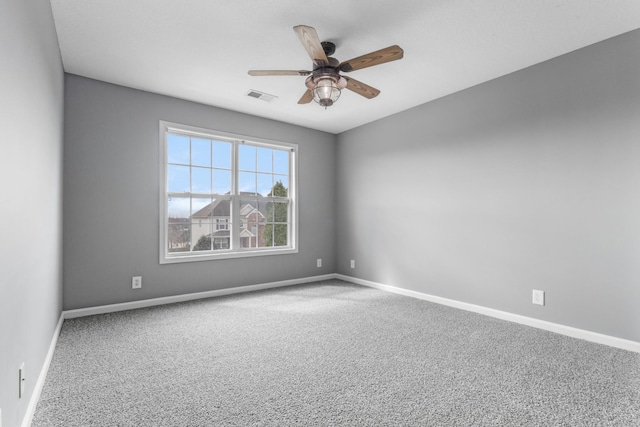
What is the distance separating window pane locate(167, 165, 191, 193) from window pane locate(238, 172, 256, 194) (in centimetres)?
67

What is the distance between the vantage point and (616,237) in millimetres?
2463

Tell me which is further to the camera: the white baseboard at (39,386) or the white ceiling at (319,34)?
the white ceiling at (319,34)

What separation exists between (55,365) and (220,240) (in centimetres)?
219

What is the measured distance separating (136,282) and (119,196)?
947mm

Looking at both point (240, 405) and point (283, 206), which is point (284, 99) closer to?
point (283, 206)

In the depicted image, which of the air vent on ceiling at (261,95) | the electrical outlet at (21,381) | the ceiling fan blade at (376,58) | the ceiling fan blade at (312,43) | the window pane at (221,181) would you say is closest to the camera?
the electrical outlet at (21,381)

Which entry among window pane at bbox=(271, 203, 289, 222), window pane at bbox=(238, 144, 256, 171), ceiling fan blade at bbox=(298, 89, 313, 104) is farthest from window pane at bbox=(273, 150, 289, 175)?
ceiling fan blade at bbox=(298, 89, 313, 104)

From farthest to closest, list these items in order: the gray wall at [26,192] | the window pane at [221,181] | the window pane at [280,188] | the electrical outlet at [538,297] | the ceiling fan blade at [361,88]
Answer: the window pane at [280,188] → the window pane at [221,181] → the electrical outlet at [538,297] → the ceiling fan blade at [361,88] → the gray wall at [26,192]

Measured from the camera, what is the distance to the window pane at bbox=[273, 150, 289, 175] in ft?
15.3

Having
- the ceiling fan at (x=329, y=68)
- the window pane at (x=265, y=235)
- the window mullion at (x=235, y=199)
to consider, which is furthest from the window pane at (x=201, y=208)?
the ceiling fan at (x=329, y=68)

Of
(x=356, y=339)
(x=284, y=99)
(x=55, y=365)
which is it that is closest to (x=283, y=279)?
(x=356, y=339)

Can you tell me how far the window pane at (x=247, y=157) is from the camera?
169 inches

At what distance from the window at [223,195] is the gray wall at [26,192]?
1.40 metres

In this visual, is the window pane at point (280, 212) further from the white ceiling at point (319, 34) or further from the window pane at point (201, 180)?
the white ceiling at point (319, 34)
